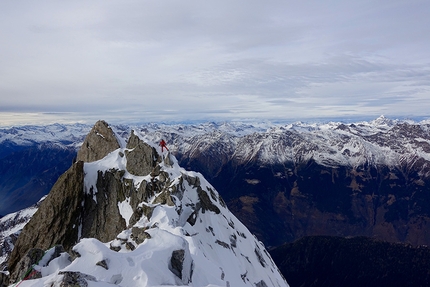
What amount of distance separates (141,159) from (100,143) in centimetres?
2270

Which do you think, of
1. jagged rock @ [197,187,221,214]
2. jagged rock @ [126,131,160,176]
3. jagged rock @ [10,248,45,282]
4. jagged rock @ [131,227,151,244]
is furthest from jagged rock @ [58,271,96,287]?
jagged rock @ [126,131,160,176]

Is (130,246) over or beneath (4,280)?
over

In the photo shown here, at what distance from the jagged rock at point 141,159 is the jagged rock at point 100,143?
13.5 m

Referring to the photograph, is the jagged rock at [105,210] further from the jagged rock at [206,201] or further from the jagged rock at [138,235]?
the jagged rock at [138,235]

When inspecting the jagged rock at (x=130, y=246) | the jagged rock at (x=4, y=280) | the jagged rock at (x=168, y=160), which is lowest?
the jagged rock at (x=4, y=280)

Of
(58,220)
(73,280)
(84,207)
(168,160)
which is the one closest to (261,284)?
(168,160)

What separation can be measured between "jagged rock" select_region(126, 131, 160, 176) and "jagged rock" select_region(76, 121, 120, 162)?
44.4 feet

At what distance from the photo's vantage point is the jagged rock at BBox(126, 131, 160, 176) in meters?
76.7

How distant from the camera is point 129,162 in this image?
78.2 m

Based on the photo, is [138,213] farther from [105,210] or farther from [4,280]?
[4,280]

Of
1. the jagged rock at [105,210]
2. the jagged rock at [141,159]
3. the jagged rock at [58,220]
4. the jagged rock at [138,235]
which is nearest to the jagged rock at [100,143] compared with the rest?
the jagged rock at [141,159]

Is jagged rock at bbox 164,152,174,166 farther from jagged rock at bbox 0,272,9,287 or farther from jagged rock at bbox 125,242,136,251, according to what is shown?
jagged rock at bbox 0,272,9,287

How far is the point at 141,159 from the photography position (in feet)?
255

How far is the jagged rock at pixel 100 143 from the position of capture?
299 ft
